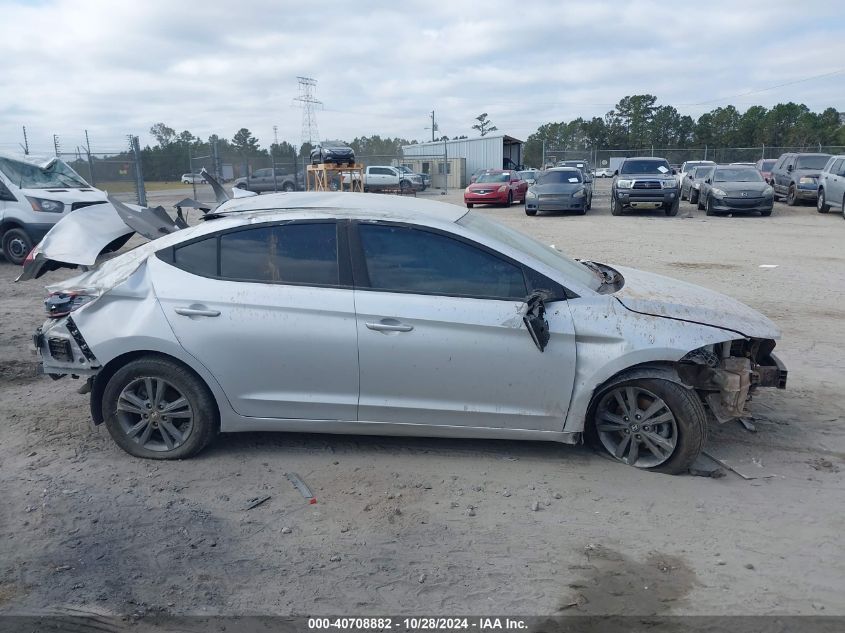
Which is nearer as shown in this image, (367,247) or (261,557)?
(261,557)

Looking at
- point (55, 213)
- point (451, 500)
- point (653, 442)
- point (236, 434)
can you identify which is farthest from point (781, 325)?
point (55, 213)

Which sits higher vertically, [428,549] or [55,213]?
[55,213]

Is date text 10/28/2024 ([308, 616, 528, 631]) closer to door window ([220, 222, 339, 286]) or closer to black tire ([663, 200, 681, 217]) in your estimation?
door window ([220, 222, 339, 286])

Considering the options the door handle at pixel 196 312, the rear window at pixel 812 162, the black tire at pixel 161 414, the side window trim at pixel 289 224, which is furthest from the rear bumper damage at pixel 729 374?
the rear window at pixel 812 162

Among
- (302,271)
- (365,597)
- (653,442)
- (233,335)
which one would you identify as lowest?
(365,597)

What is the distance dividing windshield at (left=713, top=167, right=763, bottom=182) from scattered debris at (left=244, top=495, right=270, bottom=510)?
2023 cm

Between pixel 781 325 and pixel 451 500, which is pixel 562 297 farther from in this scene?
pixel 781 325

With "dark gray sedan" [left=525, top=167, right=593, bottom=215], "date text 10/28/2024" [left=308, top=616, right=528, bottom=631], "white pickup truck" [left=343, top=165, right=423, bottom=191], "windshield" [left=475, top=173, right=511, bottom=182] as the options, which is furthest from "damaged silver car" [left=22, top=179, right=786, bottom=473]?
"white pickup truck" [left=343, top=165, right=423, bottom=191]

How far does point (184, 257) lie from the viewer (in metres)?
4.45

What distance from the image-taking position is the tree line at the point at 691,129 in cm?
5331

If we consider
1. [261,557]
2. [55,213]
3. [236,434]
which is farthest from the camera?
[55,213]

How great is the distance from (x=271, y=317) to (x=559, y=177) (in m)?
19.6

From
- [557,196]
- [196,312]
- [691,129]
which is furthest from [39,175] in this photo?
[691,129]

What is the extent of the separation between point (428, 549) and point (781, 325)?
5.86 metres
